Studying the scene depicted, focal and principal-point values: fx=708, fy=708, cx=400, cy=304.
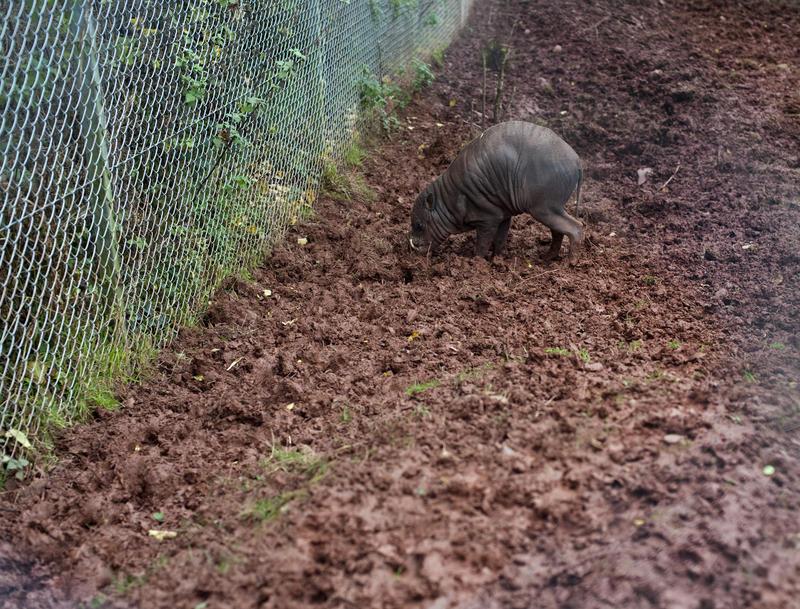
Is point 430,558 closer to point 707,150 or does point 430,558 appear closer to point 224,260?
point 224,260

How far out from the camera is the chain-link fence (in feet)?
13.2

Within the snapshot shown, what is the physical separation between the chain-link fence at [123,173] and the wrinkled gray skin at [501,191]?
1450 millimetres

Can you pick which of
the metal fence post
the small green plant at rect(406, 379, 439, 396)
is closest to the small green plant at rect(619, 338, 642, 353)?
the small green plant at rect(406, 379, 439, 396)

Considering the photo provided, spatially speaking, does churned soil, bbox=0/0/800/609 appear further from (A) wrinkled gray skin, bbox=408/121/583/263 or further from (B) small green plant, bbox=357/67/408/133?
(B) small green plant, bbox=357/67/408/133

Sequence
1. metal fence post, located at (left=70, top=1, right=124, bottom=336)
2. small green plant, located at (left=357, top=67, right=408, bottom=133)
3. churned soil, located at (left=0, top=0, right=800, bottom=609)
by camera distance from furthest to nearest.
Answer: small green plant, located at (left=357, top=67, right=408, bottom=133)
metal fence post, located at (left=70, top=1, right=124, bottom=336)
churned soil, located at (left=0, top=0, right=800, bottom=609)

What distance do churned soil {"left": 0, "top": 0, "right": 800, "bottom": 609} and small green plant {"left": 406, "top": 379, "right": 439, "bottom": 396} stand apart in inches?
1.2

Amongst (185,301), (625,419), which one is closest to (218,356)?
(185,301)

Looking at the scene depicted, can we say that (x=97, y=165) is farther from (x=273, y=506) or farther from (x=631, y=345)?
(x=631, y=345)

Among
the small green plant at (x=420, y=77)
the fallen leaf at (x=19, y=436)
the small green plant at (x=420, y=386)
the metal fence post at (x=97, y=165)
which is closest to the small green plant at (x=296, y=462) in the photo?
the small green plant at (x=420, y=386)

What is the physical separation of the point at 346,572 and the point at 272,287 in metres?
3.43

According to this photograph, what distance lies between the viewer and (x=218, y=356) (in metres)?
5.07

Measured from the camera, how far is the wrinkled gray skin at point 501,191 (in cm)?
587

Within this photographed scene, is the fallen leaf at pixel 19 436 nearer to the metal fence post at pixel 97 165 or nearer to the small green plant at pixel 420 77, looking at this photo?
the metal fence post at pixel 97 165

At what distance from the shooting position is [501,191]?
6078 mm
